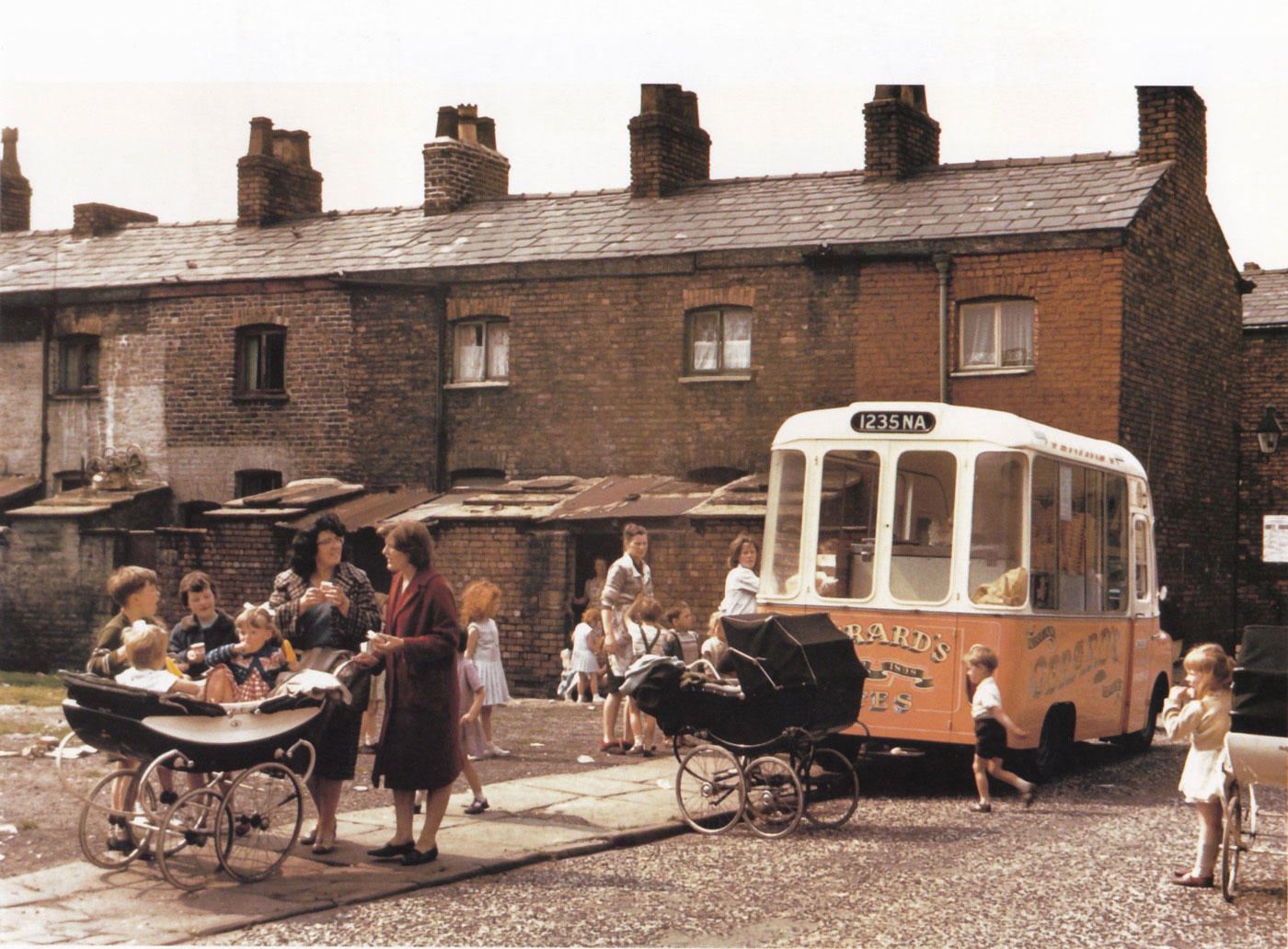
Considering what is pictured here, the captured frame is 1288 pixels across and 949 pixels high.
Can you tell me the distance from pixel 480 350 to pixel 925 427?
12.6 m

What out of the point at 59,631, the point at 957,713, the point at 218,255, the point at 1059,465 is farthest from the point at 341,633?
the point at 218,255

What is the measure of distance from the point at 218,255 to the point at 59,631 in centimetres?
718

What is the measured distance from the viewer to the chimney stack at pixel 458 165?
81.1ft

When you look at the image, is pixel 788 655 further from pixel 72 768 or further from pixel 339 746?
pixel 72 768

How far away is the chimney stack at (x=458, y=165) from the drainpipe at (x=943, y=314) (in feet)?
28.9

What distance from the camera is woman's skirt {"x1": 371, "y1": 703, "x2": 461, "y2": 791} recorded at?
7.67m

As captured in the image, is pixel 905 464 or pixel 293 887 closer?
pixel 293 887

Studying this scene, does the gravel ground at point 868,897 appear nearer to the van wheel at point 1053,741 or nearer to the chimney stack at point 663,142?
the van wheel at point 1053,741

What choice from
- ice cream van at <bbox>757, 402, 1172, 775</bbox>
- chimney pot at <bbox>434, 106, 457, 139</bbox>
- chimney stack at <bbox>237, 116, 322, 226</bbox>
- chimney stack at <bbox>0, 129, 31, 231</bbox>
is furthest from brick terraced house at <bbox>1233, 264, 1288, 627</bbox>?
chimney stack at <bbox>0, 129, 31, 231</bbox>

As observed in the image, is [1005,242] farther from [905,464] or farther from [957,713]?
[957,713]

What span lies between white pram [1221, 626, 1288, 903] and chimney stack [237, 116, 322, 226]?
22.1 meters

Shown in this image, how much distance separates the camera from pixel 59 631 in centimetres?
2183

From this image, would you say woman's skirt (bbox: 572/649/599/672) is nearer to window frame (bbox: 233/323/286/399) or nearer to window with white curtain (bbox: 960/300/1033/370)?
window with white curtain (bbox: 960/300/1033/370)

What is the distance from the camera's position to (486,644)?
1200 centimetres
